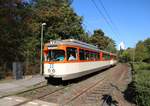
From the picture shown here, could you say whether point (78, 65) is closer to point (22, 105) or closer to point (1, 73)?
point (1, 73)

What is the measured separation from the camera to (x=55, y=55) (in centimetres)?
1862

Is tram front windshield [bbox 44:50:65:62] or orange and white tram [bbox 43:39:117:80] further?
tram front windshield [bbox 44:50:65:62]

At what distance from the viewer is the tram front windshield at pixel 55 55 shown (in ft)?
59.8

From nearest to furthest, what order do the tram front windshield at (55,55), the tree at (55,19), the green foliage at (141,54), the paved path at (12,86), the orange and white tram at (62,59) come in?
the paved path at (12,86)
the orange and white tram at (62,59)
the tram front windshield at (55,55)
the tree at (55,19)
the green foliage at (141,54)

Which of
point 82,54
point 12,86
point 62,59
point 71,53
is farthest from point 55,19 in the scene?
→ point 12,86

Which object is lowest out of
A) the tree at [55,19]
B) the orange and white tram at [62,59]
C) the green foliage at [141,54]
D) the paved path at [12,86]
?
the paved path at [12,86]

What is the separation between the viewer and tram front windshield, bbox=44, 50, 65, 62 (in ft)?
59.8

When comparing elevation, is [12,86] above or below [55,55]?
below

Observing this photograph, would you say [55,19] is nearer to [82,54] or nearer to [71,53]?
[82,54]

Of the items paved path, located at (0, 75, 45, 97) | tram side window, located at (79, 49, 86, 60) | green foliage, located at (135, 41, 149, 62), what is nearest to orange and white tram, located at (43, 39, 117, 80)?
tram side window, located at (79, 49, 86, 60)

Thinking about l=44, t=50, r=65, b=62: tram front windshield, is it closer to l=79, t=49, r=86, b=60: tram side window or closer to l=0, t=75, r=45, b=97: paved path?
l=0, t=75, r=45, b=97: paved path

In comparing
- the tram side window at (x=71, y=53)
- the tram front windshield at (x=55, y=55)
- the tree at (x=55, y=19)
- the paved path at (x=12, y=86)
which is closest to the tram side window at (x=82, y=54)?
the tram side window at (x=71, y=53)

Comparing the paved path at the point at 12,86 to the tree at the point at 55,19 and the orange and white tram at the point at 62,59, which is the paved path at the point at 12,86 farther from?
the tree at the point at 55,19

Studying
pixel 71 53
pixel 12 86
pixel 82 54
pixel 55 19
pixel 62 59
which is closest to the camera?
pixel 12 86
